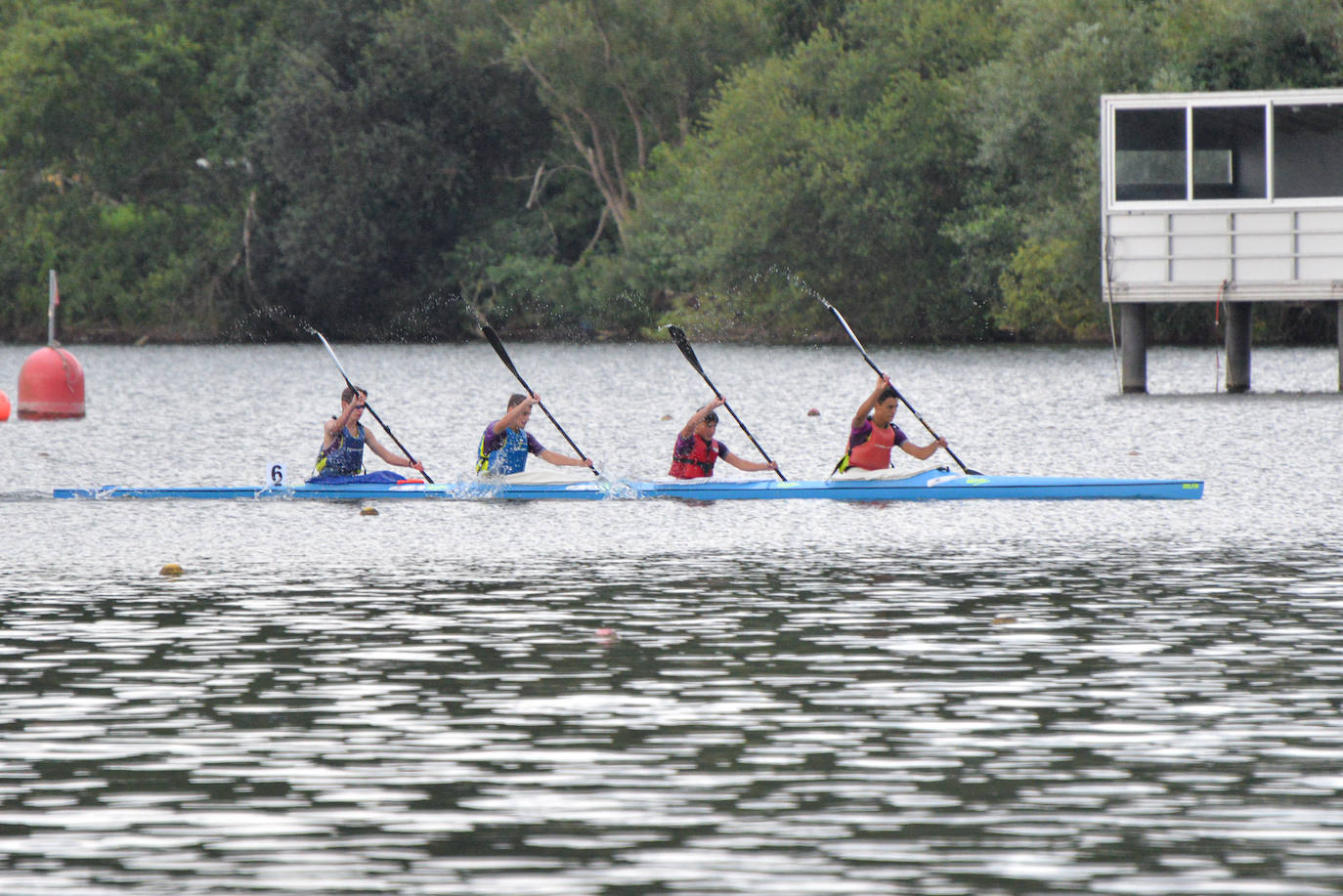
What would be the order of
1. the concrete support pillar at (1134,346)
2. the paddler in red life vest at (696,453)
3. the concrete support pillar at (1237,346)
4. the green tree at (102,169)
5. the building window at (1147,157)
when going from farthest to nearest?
the green tree at (102,169), the concrete support pillar at (1237,346), the concrete support pillar at (1134,346), the building window at (1147,157), the paddler in red life vest at (696,453)

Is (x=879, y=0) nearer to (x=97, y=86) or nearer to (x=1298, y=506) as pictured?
(x=97, y=86)

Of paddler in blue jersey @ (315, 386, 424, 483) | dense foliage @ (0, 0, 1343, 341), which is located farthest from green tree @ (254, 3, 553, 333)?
paddler in blue jersey @ (315, 386, 424, 483)

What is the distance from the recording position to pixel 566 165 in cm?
8250

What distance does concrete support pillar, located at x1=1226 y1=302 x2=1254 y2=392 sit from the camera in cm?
3950

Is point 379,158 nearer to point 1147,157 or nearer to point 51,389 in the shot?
point 51,389

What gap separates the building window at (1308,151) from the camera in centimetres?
3644

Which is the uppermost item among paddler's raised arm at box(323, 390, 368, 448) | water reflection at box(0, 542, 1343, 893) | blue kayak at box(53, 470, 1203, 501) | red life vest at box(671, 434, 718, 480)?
paddler's raised arm at box(323, 390, 368, 448)

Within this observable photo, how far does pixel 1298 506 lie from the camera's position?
21031mm

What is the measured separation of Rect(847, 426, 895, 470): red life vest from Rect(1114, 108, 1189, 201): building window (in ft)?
52.1

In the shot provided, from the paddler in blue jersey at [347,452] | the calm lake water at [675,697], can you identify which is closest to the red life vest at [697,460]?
the calm lake water at [675,697]

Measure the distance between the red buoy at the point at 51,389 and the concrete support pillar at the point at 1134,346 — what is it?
57.8ft

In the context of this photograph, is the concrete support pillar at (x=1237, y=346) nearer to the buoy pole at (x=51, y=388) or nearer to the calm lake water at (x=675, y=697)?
the calm lake water at (x=675, y=697)

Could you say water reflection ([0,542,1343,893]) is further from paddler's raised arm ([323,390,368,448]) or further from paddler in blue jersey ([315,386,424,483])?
paddler in blue jersey ([315,386,424,483])

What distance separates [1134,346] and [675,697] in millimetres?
29464
